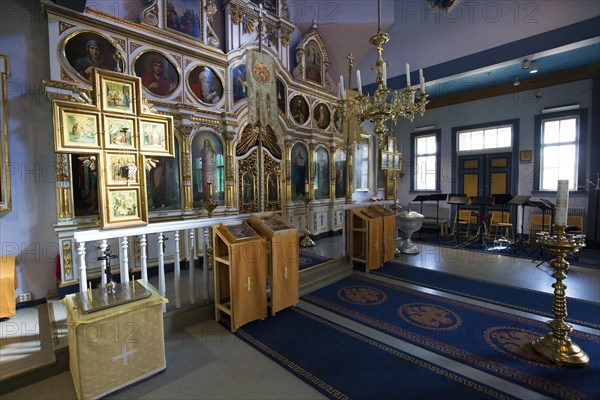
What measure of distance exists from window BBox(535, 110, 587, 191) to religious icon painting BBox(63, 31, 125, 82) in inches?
390

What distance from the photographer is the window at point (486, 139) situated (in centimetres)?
845

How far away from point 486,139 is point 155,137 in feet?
31.0

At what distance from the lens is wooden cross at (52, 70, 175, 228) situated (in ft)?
7.95

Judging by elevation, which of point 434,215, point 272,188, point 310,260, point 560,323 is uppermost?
point 272,188

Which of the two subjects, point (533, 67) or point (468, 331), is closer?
point (468, 331)

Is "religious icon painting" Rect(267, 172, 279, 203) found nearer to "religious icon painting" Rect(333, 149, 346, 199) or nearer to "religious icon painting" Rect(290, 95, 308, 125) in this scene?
"religious icon painting" Rect(290, 95, 308, 125)

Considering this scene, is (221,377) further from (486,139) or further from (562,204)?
(486,139)

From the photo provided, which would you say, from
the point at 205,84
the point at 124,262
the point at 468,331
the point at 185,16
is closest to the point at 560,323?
the point at 468,331

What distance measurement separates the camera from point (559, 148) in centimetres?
755

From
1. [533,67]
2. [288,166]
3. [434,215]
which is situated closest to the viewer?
[533,67]

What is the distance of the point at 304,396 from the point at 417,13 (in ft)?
24.9

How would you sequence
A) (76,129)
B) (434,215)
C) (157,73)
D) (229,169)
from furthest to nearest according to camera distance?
(434,215) < (229,169) < (157,73) < (76,129)

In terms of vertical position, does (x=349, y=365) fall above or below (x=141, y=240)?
below

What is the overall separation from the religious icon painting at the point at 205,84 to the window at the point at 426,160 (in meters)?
7.48
